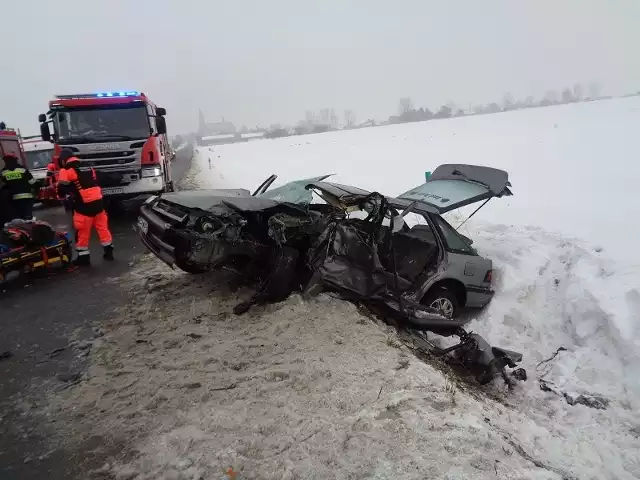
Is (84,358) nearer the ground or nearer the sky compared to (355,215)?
nearer the ground

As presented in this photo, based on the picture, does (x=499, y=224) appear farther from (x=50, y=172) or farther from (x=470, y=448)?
(x=50, y=172)

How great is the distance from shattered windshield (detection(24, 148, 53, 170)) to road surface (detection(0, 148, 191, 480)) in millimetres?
9142

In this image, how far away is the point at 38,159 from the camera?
1459 cm

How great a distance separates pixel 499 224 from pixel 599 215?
1.92 m

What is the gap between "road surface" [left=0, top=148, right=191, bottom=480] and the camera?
2682mm

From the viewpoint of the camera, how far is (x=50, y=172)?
12211mm

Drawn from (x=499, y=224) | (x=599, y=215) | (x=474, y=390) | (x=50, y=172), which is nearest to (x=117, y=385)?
(x=474, y=390)

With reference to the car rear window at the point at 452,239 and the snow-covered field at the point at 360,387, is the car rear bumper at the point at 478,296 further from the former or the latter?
the car rear window at the point at 452,239

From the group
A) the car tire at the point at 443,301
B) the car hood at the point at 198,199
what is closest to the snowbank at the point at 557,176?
the car tire at the point at 443,301

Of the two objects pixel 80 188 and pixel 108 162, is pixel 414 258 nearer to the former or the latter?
pixel 80 188

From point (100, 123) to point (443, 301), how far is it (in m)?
8.29

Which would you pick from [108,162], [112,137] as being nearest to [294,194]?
[108,162]

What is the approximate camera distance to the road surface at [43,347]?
268cm

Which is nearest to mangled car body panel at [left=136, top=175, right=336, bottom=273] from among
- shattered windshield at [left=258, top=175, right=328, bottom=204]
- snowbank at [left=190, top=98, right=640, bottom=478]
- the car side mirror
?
shattered windshield at [left=258, top=175, right=328, bottom=204]
